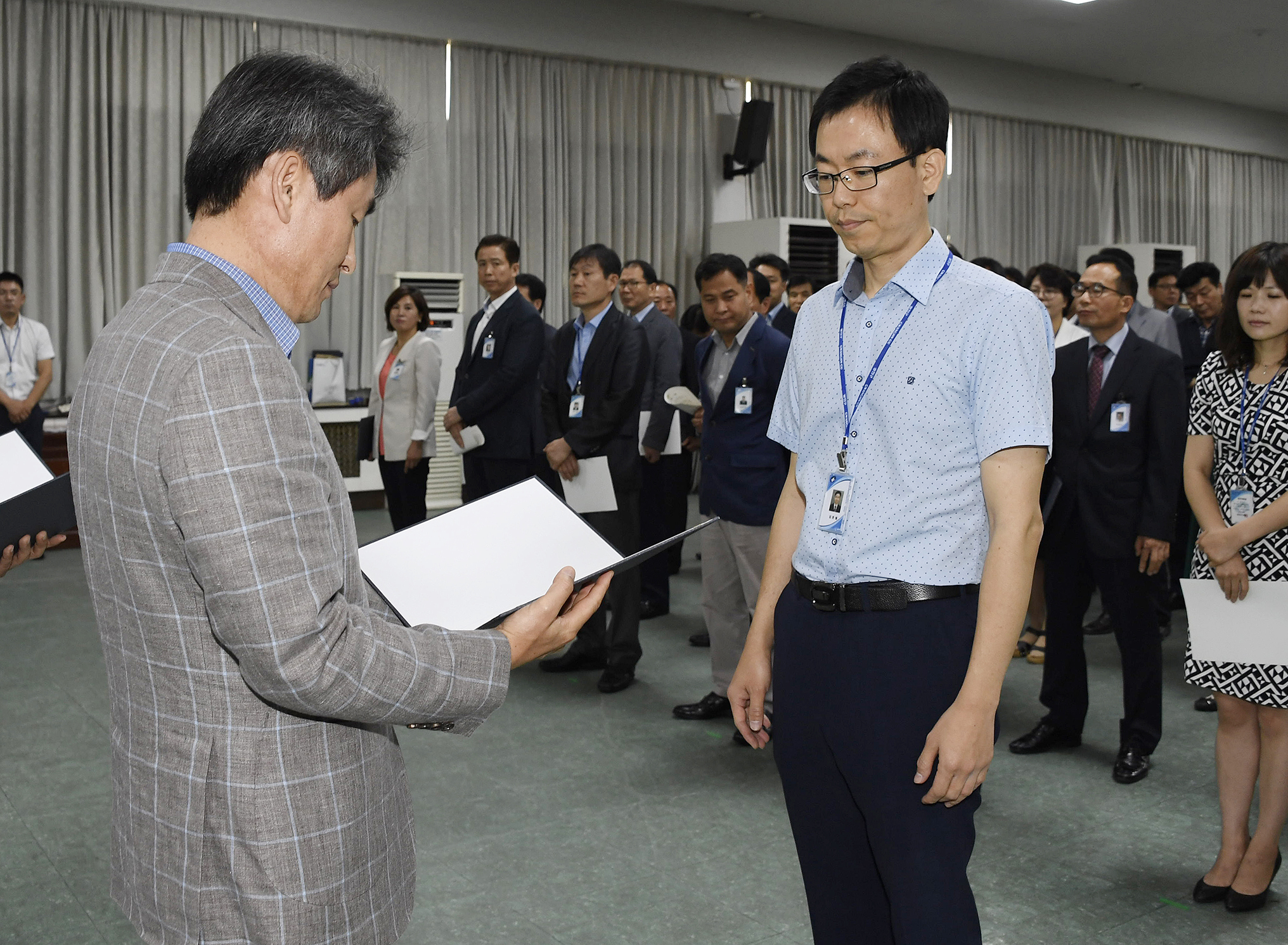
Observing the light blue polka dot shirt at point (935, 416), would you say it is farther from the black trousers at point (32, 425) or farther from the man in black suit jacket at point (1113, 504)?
the black trousers at point (32, 425)

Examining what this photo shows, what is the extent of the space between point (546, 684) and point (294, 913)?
3222 millimetres

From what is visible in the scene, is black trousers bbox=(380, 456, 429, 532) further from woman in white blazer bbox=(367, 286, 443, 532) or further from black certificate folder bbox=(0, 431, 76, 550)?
black certificate folder bbox=(0, 431, 76, 550)

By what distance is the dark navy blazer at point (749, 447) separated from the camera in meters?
3.57

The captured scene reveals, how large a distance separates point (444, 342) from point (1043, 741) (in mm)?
5751

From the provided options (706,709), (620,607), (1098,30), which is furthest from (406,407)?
(1098,30)

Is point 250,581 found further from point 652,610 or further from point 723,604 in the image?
point 652,610

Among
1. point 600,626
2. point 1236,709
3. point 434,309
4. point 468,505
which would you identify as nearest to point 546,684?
point 600,626

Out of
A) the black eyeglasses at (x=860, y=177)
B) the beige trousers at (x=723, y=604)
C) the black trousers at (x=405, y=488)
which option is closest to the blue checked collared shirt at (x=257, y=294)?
the black eyeglasses at (x=860, y=177)

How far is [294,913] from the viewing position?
1057 millimetres

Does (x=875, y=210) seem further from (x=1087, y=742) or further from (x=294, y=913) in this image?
(x=1087, y=742)

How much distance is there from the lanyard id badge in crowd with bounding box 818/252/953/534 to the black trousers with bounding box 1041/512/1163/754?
7.04ft

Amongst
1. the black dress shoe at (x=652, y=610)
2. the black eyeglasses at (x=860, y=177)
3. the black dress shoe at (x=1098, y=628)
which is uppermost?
the black eyeglasses at (x=860, y=177)

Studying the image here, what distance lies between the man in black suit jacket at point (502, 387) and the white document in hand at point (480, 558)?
10.7 ft

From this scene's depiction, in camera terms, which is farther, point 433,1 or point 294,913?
point 433,1
